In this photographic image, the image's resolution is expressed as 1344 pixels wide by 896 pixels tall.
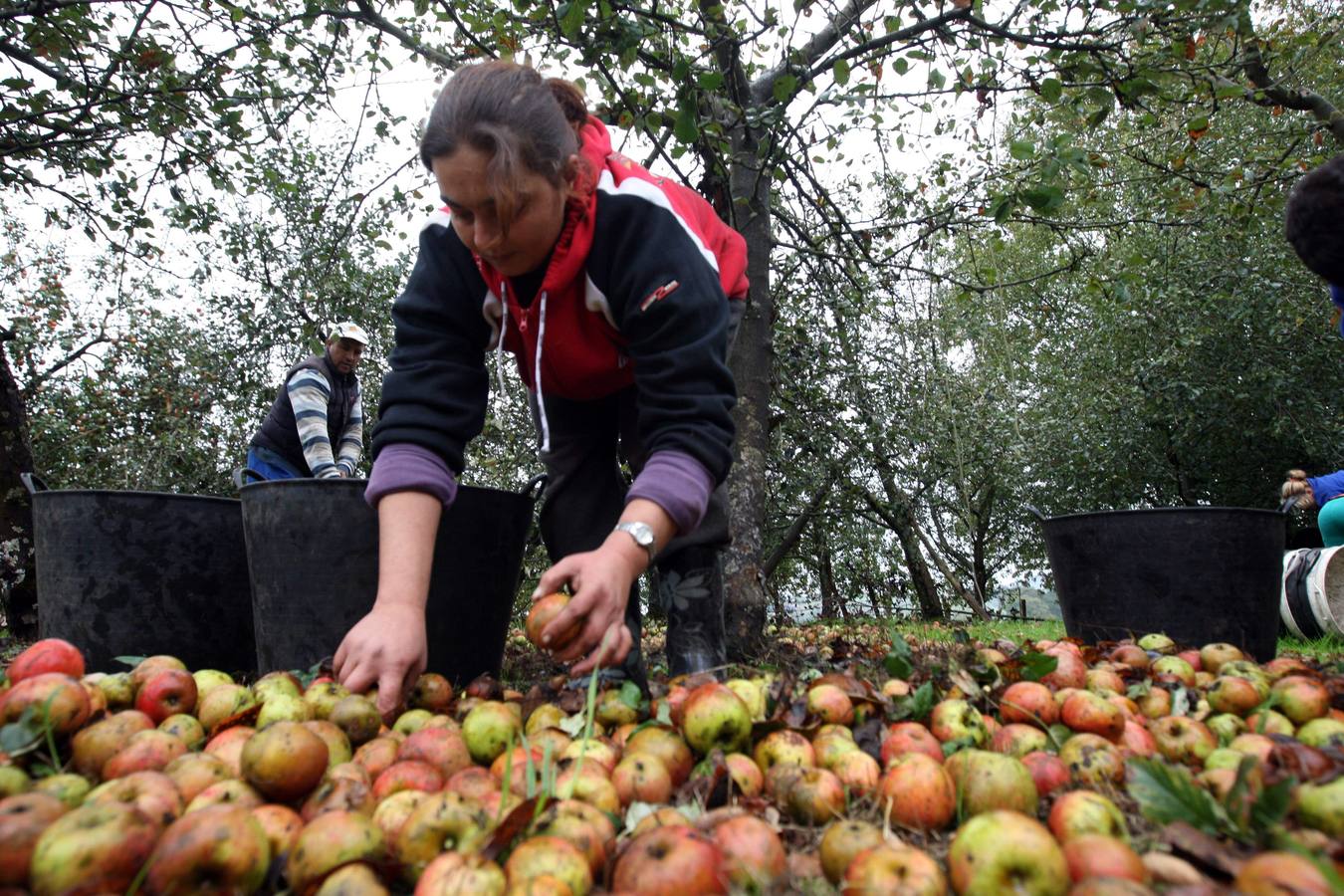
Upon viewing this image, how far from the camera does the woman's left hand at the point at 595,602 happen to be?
1638 mm

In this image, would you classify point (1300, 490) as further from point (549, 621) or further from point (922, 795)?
point (549, 621)

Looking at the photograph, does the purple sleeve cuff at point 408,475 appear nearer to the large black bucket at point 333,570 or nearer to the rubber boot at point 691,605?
the large black bucket at point 333,570

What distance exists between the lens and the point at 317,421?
17.7ft

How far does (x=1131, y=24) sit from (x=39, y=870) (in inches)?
171

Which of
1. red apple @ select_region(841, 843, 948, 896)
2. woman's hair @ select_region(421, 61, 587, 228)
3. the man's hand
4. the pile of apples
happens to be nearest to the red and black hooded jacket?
woman's hair @ select_region(421, 61, 587, 228)

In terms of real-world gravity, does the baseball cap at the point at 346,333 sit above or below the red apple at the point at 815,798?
above

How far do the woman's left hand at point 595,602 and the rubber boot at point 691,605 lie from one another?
0.82 m

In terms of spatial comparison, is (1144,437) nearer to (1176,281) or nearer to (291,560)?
(1176,281)

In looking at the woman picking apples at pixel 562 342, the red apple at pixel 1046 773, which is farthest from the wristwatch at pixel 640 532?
the red apple at pixel 1046 773

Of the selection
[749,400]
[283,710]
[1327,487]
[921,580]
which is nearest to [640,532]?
[283,710]

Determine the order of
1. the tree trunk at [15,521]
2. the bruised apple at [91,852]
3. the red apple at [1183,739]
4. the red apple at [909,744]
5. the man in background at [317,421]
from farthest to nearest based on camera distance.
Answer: the tree trunk at [15,521], the man in background at [317,421], the red apple at [1183,739], the red apple at [909,744], the bruised apple at [91,852]

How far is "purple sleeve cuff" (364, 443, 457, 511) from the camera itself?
2.03 meters

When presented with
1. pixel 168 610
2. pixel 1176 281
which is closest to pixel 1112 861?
pixel 168 610

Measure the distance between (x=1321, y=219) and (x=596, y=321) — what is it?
9.68 ft
